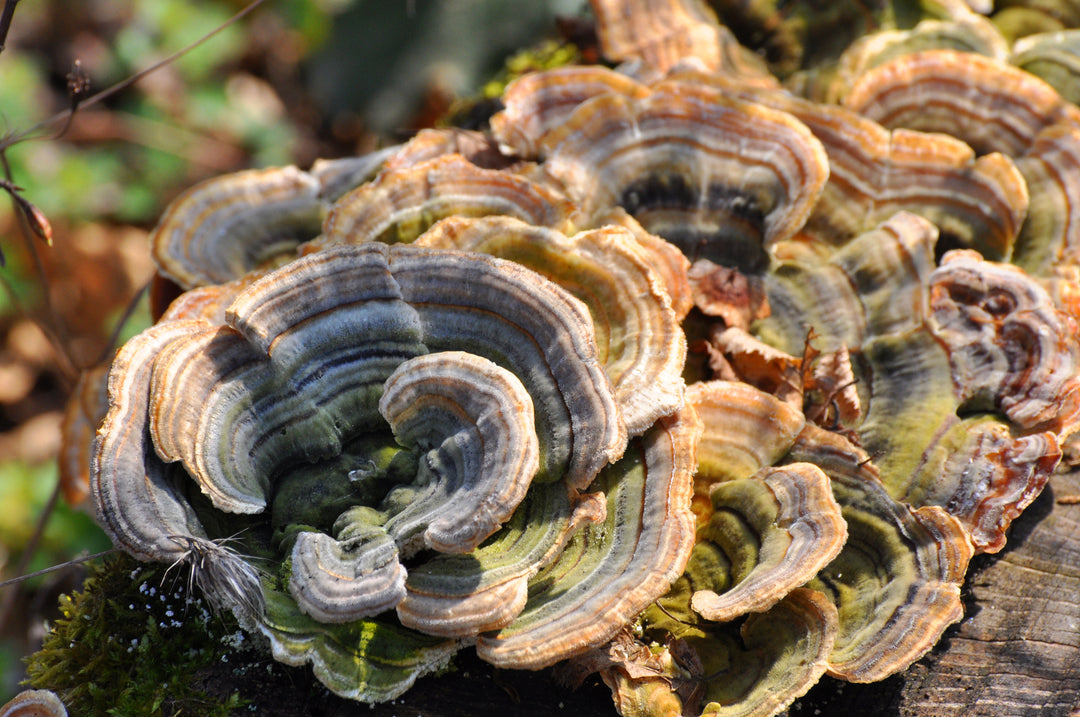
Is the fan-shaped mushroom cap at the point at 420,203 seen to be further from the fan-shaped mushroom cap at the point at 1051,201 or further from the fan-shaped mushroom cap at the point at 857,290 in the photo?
the fan-shaped mushroom cap at the point at 1051,201

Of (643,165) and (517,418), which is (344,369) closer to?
(517,418)

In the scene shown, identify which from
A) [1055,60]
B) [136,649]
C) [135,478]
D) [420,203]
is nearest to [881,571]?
[420,203]

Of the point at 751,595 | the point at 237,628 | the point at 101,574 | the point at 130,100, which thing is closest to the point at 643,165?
the point at 751,595

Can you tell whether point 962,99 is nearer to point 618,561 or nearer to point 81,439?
point 618,561

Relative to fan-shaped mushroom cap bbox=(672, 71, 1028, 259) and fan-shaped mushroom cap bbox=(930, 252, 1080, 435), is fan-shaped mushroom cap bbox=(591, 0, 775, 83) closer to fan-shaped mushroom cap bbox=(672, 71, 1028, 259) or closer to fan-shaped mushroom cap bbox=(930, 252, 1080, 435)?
fan-shaped mushroom cap bbox=(672, 71, 1028, 259)

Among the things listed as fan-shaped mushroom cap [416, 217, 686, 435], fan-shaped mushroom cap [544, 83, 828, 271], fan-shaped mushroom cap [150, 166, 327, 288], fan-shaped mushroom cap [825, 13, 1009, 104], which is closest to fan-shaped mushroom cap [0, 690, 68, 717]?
fan-shaped mushroom cap [150, 166, 327, 288]

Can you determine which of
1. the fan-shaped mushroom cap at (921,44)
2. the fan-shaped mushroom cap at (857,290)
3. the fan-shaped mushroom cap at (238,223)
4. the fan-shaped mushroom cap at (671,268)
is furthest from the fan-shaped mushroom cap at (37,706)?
the fan-shaped mushroom cap at (921,44)

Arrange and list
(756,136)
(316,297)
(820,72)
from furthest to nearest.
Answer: (820,72) → (756,136) → (316,297)
